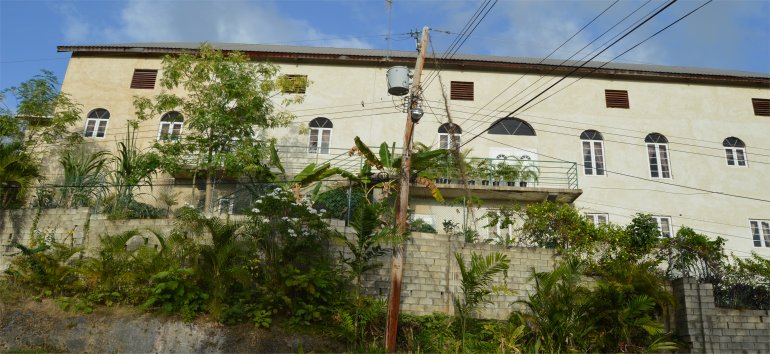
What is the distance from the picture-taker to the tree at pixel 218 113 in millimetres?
17219

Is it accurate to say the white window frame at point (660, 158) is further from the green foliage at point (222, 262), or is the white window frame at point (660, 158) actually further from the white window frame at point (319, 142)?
the green foliage at point (222, 262)

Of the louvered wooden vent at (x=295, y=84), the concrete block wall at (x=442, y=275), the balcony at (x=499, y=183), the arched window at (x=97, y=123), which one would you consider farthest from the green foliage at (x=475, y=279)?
the arched window at (x=97, y=123)

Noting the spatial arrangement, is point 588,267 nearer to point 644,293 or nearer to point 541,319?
point 644,293

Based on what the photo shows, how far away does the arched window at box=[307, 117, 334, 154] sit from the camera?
20688 mm

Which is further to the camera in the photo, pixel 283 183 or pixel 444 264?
pixel 283 183

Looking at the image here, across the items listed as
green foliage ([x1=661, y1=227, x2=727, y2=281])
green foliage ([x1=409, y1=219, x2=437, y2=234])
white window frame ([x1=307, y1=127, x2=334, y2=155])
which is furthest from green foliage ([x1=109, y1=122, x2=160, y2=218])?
green foliage ([x1=661, y1=227, x2=727, y2=281])

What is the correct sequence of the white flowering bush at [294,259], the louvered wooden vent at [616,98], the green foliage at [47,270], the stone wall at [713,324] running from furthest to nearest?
1. the louvered wooden vent at [616,98]
2. the stone wall at [713,324]
3. the green foliage at [47,270]
4. the white flowering bush at [294,259]

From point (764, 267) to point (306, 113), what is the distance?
49.4ft

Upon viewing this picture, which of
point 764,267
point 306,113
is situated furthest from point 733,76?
point 306,113

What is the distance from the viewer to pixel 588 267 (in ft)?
49.2

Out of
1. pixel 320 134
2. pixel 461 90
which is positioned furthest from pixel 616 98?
pixel 320 134

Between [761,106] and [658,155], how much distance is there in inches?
191

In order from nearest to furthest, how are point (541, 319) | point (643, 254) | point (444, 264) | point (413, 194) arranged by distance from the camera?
point (541, 319)
point (444, 264)
point (643, 254)
point (413, 194)

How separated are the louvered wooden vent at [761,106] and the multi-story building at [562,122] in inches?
2.0
